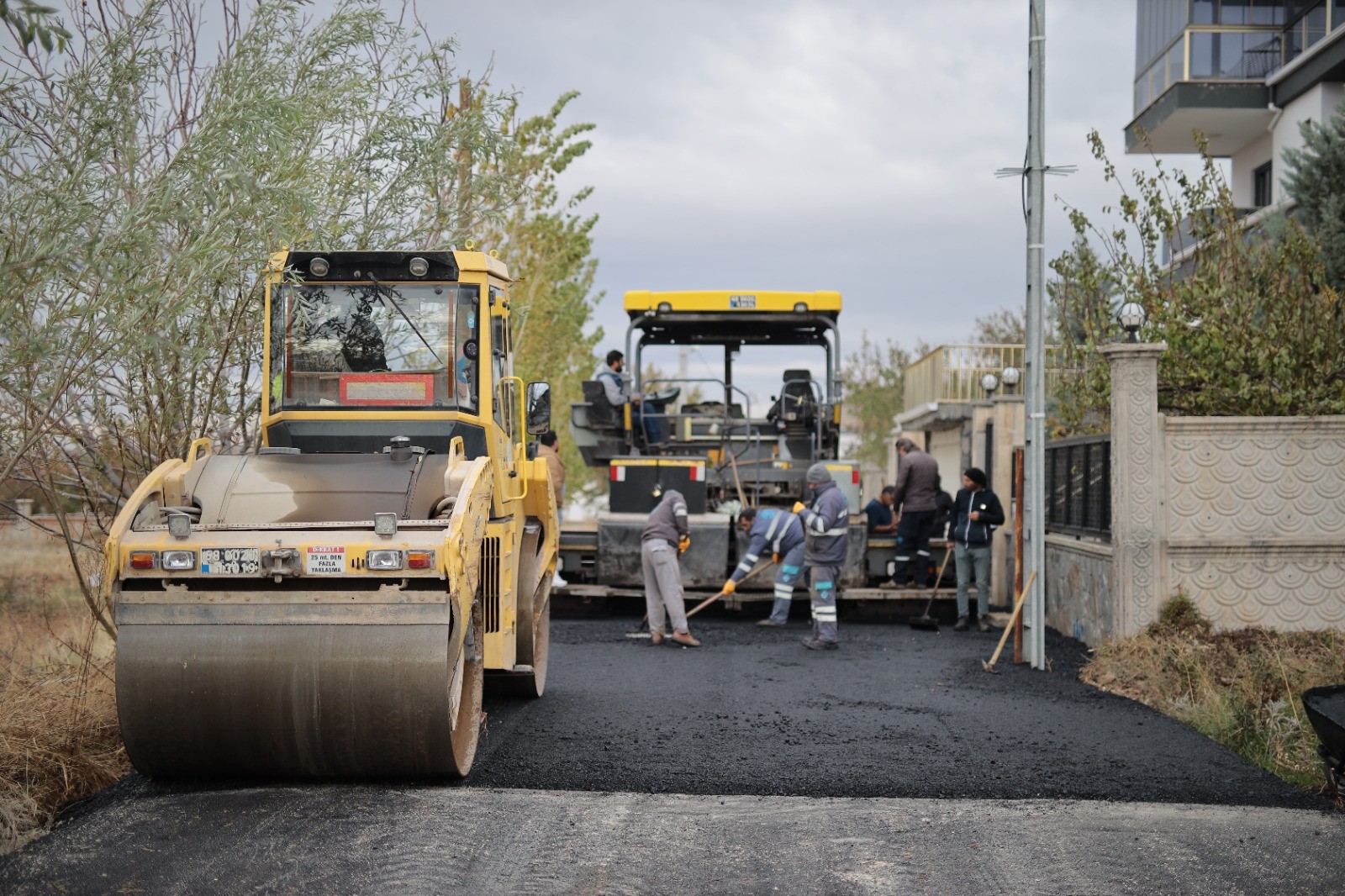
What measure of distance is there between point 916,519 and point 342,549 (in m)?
9.65

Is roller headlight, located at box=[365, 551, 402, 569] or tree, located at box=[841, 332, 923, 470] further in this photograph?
tree, located at box=[841, 332, 923, 470]

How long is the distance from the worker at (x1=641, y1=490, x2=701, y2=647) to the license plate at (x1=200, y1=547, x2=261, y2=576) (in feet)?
21.5

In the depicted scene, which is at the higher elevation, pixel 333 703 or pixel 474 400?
pixel 474 400

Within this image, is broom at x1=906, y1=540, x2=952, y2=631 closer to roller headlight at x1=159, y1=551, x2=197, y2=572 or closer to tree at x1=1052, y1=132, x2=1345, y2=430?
tree at x1=1052, y1=132, x2=1345, y2=430

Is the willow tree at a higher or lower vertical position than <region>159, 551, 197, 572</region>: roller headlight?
higher

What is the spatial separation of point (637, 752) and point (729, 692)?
7.64 ft

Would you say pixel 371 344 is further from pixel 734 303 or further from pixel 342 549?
pixel 734 303

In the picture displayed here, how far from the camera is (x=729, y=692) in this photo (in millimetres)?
9969

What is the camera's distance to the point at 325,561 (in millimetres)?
6211

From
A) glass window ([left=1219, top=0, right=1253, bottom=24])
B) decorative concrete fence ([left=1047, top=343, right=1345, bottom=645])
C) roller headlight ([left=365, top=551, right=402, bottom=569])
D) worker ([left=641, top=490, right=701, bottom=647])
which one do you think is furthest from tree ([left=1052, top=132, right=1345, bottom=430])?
glass window ([left=1219, top=0, right=1253, bottom=24])

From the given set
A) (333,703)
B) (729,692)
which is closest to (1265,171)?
(729,692)

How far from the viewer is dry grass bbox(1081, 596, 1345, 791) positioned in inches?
321

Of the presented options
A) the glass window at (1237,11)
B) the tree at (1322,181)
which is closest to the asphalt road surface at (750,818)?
the tree at (1322,181)

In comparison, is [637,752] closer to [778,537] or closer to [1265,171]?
[778,537]
